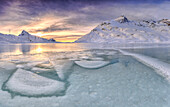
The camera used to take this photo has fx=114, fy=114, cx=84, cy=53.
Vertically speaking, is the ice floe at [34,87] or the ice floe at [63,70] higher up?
the ice floe at [63,70]

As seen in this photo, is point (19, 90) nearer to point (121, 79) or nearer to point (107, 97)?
point (107, 97)

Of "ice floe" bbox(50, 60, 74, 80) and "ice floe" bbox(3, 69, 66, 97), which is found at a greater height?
"ice floe" bbox(50, 60, 74, 80)

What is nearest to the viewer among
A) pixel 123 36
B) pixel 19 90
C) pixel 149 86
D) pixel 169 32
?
pixel 19 90

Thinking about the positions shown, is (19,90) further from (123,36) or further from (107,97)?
(123,36)

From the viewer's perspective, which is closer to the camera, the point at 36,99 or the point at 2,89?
the point at 36,99

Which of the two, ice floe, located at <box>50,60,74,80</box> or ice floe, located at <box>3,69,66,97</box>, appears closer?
ice floe, located at <box>3,69,66,97</box>

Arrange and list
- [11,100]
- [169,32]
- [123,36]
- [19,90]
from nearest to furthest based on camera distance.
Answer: [11,100] < [19,90] < [123,36] < [169,32]

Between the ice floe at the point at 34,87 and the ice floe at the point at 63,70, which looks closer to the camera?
the ice floe at the point at 34,87

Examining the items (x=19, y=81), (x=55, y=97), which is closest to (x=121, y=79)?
(x=55, y=97)

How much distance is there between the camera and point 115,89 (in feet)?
13.5

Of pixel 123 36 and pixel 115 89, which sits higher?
pixel 123 36

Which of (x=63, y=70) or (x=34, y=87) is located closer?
(x=34, y=87)

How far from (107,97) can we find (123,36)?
15858cm

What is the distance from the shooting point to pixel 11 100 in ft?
11.1
